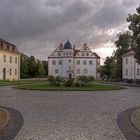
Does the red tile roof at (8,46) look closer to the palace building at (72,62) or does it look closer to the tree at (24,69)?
the tree at (24,69)

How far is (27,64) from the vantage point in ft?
320

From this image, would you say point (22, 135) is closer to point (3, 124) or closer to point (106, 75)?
point (3, 124)

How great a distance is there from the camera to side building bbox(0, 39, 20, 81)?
68.2 m

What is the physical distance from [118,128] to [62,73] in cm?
8724

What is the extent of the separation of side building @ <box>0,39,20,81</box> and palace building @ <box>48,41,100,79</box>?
23305 mm

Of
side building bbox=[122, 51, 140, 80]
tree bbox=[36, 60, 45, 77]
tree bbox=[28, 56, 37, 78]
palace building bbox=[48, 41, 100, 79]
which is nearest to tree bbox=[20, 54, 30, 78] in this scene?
tree bbox=[28, 56, 37, 78]

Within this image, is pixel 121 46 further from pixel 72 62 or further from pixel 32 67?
pixel 32 67

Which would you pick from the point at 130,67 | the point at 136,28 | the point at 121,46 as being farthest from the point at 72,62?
the point at 136,28

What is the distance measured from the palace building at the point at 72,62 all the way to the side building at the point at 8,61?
918 inches

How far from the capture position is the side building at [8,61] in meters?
68.2

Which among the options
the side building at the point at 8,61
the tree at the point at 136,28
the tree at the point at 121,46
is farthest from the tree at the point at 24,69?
the tree at the point at 136,28

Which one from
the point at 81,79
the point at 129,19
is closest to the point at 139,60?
the point at 129,19

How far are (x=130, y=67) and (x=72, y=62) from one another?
29611 millimetres

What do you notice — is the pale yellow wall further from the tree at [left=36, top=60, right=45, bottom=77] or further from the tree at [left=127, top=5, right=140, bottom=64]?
the tree at [left=127, top=5, right=140, bottom=64]
